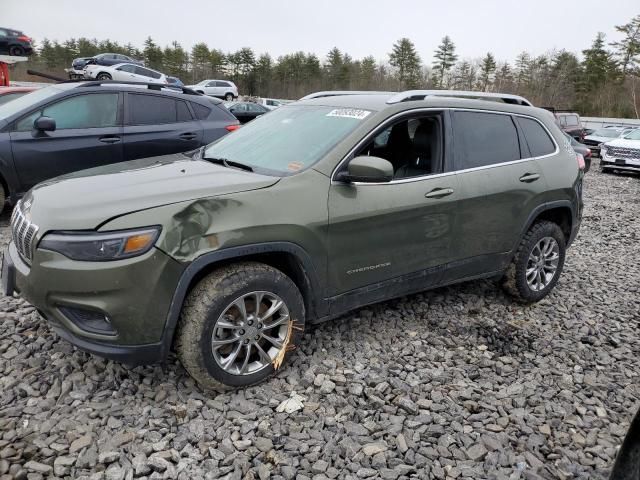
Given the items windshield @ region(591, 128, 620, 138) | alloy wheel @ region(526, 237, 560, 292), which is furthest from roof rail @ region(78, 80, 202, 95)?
windshield @ region(591, 128, 620, 138)

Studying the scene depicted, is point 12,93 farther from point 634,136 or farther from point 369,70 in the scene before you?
point 369,70

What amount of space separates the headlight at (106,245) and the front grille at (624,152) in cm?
1667

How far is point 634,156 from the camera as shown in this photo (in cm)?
1480

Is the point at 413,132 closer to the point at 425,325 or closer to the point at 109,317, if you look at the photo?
the point at 425,325

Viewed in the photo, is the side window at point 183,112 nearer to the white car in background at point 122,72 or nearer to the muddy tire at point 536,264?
the muddy tire at point 536,264

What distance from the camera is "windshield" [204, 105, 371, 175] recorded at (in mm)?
3037

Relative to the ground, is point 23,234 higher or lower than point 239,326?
higher

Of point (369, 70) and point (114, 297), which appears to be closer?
point (114, 297)

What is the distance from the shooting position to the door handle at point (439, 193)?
3278mm

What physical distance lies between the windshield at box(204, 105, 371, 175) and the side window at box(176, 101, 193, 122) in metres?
3.04

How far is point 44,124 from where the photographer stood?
207 inches

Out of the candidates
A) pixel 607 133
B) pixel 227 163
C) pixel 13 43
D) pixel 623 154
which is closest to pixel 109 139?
pixel 227 163

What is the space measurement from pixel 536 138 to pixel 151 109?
4723 millimetres

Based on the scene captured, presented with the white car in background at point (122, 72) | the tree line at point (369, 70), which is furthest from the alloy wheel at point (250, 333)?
the tree line at point (369, 70)
